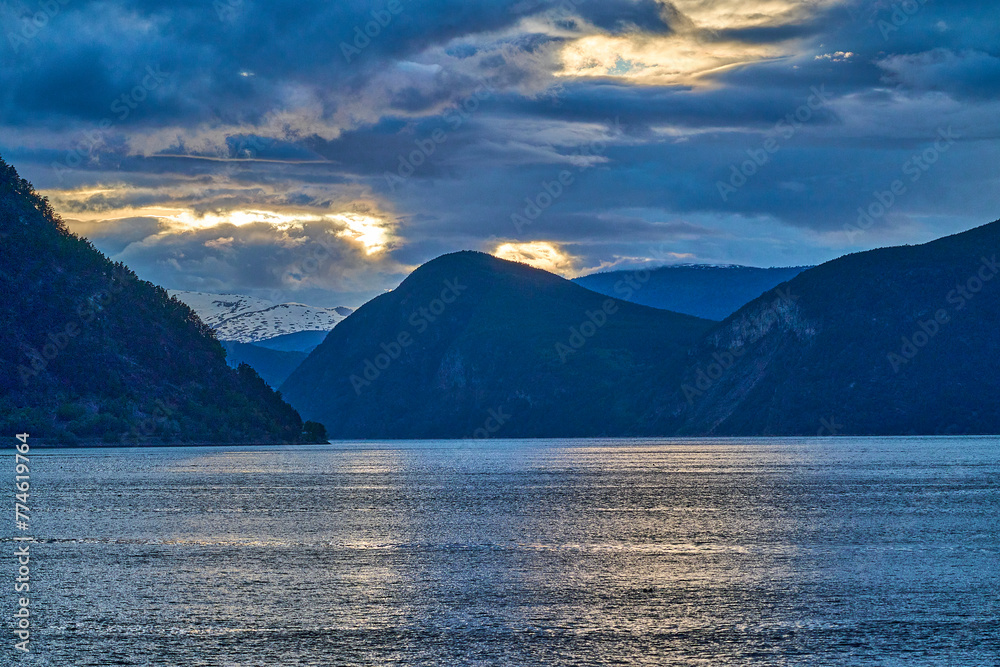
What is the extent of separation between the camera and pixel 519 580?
174ft

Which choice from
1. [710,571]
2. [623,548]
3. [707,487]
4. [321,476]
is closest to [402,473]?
[321,476]

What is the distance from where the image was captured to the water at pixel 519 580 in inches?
1491

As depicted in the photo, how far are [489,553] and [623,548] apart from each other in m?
8.15

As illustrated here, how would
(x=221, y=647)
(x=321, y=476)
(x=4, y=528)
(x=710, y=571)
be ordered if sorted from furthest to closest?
(x=321, y=476), (x=4, y=528), (x=710, y=571), (x=221, y=647)

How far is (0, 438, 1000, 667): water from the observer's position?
1491 inches

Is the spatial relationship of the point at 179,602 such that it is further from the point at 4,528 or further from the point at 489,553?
the point at 4,528

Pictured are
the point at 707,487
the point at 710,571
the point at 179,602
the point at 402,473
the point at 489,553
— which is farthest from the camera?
the point at 402,473

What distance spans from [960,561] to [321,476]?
115m

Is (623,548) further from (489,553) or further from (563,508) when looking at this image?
(563,508)

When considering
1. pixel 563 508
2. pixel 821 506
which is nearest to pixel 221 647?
pixel 563 508

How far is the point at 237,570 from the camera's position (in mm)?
56781

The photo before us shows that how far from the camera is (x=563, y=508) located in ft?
314

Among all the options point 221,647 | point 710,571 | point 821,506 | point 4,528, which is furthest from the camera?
point 821,506

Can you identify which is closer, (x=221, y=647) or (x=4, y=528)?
(x=221, y=647)
